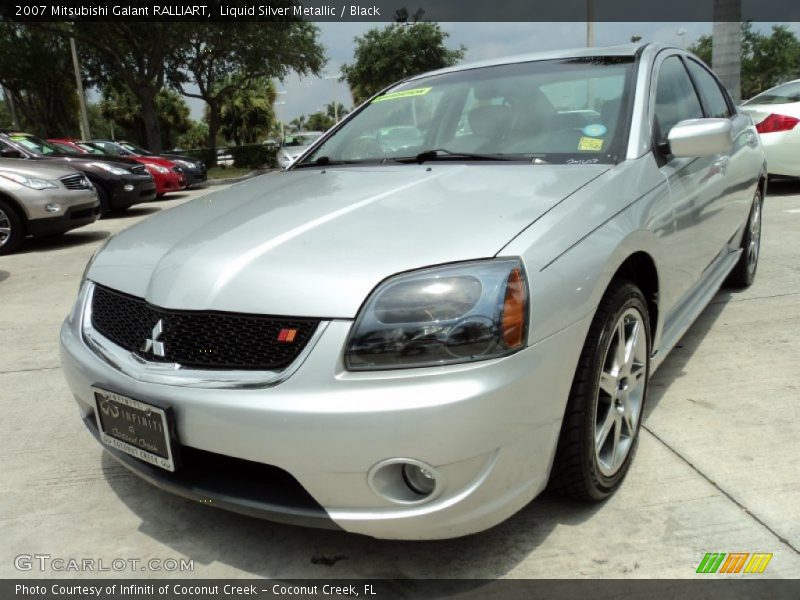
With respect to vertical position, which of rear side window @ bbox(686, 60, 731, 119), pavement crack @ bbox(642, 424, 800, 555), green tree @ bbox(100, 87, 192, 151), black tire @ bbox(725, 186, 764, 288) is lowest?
pavement crack @ bbox(642, 424, 800, 555)

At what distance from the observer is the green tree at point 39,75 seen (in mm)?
25750

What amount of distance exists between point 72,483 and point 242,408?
1.22 meters

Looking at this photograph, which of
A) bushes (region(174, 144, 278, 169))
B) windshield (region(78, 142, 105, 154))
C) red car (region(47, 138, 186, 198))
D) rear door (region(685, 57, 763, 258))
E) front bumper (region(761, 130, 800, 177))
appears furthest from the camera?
bushes (region(174, 144, 278, 169))

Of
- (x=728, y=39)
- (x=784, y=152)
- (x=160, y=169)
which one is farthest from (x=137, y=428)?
(x=160, y=169)

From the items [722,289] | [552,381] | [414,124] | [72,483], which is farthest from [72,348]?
[722,289]

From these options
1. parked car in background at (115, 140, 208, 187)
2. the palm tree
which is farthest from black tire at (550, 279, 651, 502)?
parked car in background at (115, 140, 208, 187)

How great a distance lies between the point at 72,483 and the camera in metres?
2.46

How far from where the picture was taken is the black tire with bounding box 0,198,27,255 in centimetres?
727

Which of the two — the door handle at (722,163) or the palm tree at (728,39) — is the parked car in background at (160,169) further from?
the door handle at (722,163)

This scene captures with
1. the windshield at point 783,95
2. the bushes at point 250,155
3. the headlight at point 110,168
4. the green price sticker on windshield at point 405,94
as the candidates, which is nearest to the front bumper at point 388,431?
the green price sticker on windshield at point 405,94

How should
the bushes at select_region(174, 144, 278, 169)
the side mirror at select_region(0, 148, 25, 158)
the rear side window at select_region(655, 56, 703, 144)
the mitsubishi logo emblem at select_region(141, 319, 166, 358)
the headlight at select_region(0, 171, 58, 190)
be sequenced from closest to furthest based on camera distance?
the mitsubishi logo emblem at select_region(141, 319, 166, 358)
the rear side window at select_region(655, 56, 703, 144)
the headlight at select_region(0, 171, 58, 190)
the side mirror at select_region(0, 148, 25, 158)
the bushes at select_region(174, 144, 278, 169)

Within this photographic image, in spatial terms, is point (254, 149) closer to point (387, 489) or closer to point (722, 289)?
point (722, 289)

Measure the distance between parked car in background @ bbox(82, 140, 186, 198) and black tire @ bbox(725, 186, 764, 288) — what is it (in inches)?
428

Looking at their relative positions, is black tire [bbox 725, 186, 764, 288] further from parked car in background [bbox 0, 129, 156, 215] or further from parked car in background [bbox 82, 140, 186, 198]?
parked car in background [bbox 82, 140, 186, 198]
